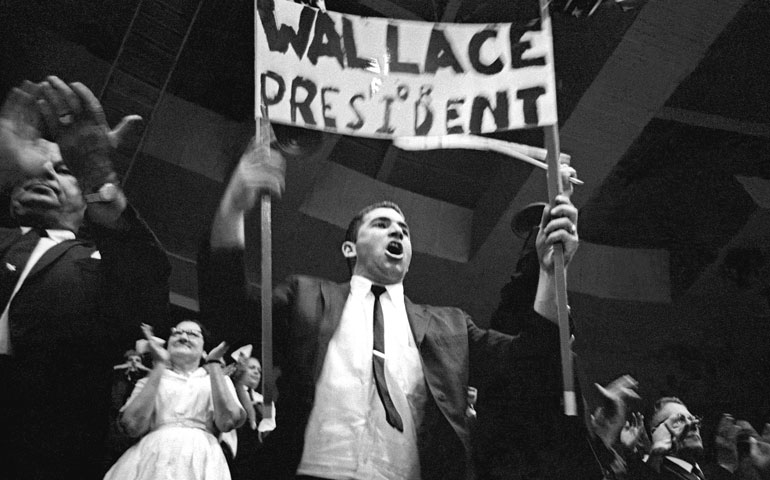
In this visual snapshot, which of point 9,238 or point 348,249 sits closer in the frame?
point 9,238

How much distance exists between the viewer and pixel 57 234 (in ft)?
12.2

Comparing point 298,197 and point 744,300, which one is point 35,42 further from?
point 744,300

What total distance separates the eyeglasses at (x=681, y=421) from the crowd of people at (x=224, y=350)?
0.49 m

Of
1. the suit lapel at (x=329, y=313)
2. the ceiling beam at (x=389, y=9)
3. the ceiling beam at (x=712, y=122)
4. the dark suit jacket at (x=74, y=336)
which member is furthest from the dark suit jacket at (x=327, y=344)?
the ceiling beam at (x=712, y=122)

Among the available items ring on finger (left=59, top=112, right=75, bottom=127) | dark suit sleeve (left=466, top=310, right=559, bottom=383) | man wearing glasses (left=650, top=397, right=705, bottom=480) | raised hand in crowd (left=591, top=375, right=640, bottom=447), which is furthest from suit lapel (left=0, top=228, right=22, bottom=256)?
man wearing glasses (left=650, top=397, right=705, bottom=480)

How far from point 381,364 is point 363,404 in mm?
159

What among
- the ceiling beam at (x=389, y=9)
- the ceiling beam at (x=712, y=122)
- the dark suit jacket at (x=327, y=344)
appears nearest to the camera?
the dark suit jacket at (x=327, y=344)

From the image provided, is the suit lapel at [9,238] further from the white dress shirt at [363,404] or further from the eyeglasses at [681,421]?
the eyeglasses at [681,421]

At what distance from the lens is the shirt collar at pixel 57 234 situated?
Result: 3.72 m

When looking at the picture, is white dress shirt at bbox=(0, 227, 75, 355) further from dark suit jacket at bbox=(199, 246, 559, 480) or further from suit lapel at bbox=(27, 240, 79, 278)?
dark suit jacket at bbox=(199, 246, 559, 480)

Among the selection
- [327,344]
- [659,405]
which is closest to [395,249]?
[327,344]

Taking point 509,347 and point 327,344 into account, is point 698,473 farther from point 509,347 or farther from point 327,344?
point 327,344

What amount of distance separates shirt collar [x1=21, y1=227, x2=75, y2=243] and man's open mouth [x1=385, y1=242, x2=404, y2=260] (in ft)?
3.50

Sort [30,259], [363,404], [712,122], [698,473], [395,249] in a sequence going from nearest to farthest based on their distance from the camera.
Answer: [363,404] < [30,259] < [395,249] < [698,473] < [712,122]
